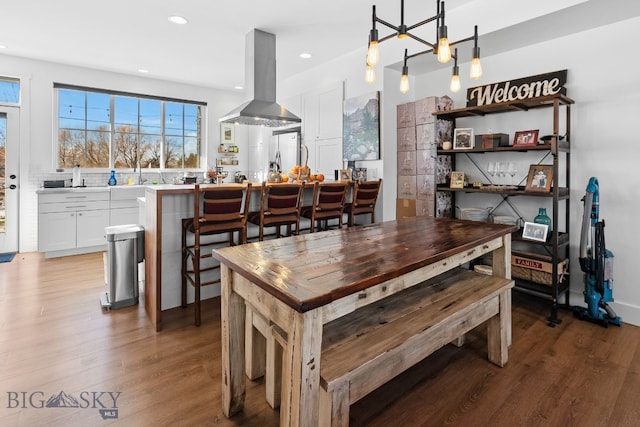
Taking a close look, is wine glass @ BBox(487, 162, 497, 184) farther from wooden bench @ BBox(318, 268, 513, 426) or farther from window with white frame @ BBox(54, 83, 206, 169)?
window with white frame @ BBox(54, 83, 206, 169)

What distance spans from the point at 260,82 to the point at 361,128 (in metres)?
1.38

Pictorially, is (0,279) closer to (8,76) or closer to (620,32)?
(8,76)

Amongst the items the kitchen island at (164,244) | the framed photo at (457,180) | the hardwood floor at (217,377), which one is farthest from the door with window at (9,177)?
the framed photo at (457,180)

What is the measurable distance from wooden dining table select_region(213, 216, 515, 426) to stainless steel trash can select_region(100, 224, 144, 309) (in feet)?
5.73

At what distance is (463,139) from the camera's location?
368cm

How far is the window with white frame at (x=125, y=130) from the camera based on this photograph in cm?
562

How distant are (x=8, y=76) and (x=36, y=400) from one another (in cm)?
528

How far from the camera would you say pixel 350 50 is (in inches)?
183

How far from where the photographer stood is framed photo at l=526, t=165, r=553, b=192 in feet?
9.95

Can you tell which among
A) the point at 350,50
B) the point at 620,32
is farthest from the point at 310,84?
the point at 620,32

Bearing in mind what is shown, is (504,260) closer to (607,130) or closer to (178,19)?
(607,130)

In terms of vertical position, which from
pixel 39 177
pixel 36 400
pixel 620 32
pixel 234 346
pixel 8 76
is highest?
pixel 8 76

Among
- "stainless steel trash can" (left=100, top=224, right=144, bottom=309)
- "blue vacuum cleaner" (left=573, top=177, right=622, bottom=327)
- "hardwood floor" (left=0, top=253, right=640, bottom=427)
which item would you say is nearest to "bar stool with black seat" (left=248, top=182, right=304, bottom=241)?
"hardwood floor" (left=0, top=253, right=640, bottom=427)

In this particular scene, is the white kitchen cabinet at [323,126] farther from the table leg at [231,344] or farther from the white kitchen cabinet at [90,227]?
the table leg at [231,344]
